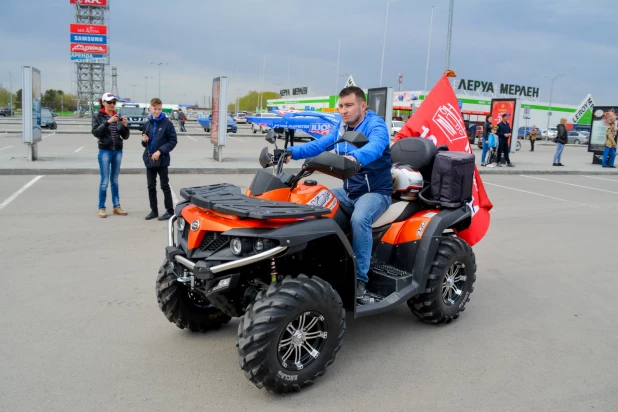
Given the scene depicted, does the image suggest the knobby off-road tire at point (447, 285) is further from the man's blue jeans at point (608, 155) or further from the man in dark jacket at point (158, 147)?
the man's blue jeans at point (608, 155)

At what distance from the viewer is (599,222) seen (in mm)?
9641

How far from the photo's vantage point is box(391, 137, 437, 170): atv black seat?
475 cm

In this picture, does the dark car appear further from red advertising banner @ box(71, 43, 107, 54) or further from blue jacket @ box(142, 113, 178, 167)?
red advertising banner @ box(71, 43, 107, 54)

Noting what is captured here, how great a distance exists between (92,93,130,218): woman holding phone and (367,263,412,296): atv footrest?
5.52 m

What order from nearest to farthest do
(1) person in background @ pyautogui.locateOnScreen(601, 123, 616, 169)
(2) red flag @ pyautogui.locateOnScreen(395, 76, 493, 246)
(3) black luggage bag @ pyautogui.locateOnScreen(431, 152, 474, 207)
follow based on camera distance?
(3) black luggage bag @ pyautogui.locateOnScreen(431, 152, 474, 207) → (2) red flag @ pyautogui.locateOnScreen(395, 76, 493, 246) → (1) person in background @ pyautogui.locateOnScreen(601, 123, 616, 169)

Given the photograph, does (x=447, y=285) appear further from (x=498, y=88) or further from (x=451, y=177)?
(x=498, y=88)

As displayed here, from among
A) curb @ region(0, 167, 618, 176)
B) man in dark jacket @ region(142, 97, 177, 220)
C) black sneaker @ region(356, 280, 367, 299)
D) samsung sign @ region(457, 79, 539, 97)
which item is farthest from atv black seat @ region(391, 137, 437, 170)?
samsung sign @ region(457, 79, 539, 97)

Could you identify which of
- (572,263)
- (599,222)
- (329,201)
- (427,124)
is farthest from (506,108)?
(329,201)

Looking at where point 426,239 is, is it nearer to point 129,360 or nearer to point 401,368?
point 401,368

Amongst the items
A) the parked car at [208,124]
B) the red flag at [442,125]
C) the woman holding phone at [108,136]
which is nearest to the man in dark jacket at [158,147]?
the woman holding phone at [108,136]

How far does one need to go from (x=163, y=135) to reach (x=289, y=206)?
578 cm

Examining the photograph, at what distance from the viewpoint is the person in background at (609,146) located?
20469 millimetres

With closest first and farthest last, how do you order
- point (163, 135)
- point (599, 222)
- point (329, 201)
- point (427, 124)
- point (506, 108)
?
point (329, 201), point (427, 124), point (163, 135), point (599, 222), point (506, 108)

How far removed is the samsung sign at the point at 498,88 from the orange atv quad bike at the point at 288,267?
68.9 m
